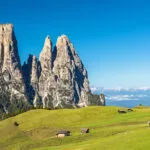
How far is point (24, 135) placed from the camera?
116000 millimetres

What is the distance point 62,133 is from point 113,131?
15.4m

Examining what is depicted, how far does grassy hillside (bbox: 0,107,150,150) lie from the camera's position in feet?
251

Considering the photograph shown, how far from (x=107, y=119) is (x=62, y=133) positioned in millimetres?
31321

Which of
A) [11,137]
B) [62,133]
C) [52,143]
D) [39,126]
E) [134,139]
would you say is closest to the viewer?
[134,139]

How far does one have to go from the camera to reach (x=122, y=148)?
226 feet

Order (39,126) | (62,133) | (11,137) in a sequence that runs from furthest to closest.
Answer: (39,126), (11,137), (62,133)

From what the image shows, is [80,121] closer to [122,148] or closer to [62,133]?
[62,133]

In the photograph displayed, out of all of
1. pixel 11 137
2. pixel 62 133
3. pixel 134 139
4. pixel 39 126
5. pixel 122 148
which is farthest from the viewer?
pixel 39 126

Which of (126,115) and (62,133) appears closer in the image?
(62,133)

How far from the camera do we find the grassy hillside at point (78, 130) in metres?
76.6

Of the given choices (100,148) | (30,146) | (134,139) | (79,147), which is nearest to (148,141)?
(134,139)

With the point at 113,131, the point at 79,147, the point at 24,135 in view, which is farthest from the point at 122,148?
the point at 24,135

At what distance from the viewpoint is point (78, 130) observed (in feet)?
383

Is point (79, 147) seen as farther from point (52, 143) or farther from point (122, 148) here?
point (52, 143)
